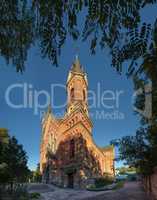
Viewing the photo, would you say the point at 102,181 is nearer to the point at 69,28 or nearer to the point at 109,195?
the point at 109,195

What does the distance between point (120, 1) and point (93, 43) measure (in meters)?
0.60

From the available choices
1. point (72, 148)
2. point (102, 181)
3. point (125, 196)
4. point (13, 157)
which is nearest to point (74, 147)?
point (72, 148)

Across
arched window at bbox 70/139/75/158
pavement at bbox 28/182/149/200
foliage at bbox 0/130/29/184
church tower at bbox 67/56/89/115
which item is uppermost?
church tower at bbox 67/56/89/115

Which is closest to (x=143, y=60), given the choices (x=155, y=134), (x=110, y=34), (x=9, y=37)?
(x=110, y=34)

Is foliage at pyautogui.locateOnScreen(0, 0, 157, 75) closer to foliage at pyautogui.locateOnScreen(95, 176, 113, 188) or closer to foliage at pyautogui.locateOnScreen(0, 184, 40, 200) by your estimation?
foliage at pyautogui.locateOnScreen(0, 184, 40, 200)

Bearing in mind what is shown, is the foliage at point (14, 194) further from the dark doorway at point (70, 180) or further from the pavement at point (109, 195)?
the dark doorway at point (70, 180)

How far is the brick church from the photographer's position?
45312 millimetres

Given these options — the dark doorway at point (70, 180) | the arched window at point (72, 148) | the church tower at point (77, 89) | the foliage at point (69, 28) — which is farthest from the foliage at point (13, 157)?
the church tower at point (77, 89)

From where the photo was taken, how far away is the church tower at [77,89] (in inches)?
2089

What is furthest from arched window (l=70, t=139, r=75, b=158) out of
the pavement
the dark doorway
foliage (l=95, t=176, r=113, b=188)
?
the pavement

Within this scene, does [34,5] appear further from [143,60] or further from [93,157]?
[93,157]

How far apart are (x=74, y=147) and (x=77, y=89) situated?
11822mm

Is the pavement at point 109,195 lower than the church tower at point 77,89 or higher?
lower

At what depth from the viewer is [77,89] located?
53.5m
